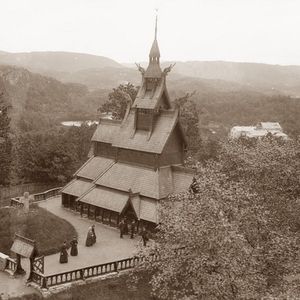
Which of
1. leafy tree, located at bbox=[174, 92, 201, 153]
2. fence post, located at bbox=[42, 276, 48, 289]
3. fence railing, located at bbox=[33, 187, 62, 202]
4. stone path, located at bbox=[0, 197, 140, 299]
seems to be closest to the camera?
fence post, located at bbox=[42, 276, 48, 289]

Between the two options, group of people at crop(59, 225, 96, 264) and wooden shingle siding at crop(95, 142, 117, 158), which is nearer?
group of people at crop(59, 225, 96, 264)

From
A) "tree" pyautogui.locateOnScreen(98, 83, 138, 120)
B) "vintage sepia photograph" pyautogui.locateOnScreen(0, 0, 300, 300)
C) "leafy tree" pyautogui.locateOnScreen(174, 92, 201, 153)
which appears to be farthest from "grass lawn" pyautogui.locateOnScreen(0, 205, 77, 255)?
"leafy tree" pyautogui.locateOnScreen(174, 92, 201, 153)

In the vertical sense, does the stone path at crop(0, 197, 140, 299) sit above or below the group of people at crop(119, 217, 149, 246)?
below

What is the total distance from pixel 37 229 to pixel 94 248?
5586mm

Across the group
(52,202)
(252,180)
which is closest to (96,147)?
(52,202)

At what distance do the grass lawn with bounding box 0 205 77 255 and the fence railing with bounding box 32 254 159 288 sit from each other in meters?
5.44

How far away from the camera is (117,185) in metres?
43.6

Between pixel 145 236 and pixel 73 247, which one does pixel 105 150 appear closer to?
pixel 145 236

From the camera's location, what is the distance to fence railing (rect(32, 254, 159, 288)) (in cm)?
2919

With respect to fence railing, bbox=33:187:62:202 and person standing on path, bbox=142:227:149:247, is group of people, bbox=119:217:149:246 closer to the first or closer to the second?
person standing on path, bbox=142:227:149:247

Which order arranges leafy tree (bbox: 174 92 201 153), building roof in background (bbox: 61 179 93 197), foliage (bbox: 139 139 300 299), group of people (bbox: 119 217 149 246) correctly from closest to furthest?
foliage (bbox: 139 139 300 299)
group of people (bbox: 119 217 149 246)
building roof in background (bbox: 61 179 93 197)
leafy tree (bbox: 174 92 201 153)

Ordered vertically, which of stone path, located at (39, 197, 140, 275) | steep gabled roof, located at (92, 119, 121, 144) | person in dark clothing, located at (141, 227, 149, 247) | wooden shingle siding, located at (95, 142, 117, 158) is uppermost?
steep gabled roof, located at (92, 119, 121, 144)

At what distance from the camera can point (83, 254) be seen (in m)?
35.3

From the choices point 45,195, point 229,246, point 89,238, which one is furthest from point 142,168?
point 229,246
